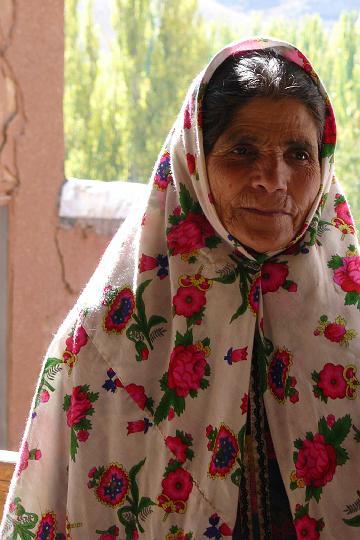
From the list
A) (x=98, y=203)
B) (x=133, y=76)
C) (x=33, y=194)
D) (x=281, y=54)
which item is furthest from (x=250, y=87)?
(x=133, y=76)

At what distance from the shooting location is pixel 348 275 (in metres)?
1.54

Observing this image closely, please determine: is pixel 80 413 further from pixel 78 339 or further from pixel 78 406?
pixel 78 339

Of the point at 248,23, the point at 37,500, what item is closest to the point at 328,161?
the point at 37,500

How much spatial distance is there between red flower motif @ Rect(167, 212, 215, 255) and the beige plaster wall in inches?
144

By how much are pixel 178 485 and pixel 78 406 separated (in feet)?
0.69

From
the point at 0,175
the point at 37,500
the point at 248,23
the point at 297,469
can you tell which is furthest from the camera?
the point at 248,23

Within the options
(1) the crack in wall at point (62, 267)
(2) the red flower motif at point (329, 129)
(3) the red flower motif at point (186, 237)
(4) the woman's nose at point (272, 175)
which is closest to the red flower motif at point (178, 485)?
(3) the red flower motif at point (186, 237)

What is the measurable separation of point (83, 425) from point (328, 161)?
594 mm

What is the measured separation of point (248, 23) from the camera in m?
19.8

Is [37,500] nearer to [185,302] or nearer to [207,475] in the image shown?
[207,475]

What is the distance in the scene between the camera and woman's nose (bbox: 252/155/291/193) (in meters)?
1.42

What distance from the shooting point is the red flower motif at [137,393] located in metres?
1.53

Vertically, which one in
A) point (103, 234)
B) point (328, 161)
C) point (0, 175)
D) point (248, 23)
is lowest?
point (103, 234)

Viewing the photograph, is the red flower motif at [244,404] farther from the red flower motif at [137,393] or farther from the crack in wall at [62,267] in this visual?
the crack in wall at [62,267]
